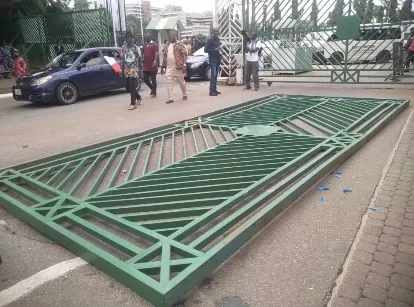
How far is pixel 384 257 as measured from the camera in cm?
259

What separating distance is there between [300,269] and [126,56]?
740cm

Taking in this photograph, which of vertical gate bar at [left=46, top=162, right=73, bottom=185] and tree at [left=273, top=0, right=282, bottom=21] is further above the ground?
tree at [left=273, top=0, right=282, bottom=21]

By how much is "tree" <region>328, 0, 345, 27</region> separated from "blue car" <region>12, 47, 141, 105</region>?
683 centimetres

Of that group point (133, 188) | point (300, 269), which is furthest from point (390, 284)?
point (133, 188)

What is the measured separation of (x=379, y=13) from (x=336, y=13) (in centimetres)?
121

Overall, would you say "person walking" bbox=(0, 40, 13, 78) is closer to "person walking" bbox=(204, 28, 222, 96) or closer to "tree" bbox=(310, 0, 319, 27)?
"person walking" bbox=(204, 28, 222, 96)

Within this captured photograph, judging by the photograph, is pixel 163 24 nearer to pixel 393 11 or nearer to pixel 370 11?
pixel 370 11

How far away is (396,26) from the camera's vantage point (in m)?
10.6

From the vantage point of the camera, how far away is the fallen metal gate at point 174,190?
2564 mm

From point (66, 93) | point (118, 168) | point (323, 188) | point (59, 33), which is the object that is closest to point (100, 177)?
point (118, 168)

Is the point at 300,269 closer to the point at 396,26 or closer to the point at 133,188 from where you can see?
the point at 133,188

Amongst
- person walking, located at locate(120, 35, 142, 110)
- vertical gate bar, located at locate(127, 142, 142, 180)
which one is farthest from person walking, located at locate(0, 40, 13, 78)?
vertical gate bar, located at locate(127, 142, 142, 180)

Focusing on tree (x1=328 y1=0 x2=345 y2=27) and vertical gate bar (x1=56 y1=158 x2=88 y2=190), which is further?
tree (x1=328 y1=0 x2=345 y2=27)

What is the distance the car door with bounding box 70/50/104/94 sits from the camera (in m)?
10.5
